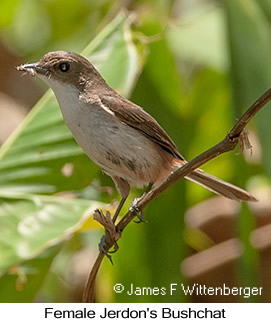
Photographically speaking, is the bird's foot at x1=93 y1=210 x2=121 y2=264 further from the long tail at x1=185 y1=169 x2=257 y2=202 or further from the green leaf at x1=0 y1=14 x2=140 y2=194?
the green leaf at x1=0 y1=14 x2=140 y2=194

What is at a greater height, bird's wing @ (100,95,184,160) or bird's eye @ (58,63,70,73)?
bird's eye @ (58,63,70,73)

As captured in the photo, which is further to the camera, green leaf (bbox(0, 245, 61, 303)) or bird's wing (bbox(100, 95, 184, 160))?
green leaf (bbox(0, 245, 61, 303))

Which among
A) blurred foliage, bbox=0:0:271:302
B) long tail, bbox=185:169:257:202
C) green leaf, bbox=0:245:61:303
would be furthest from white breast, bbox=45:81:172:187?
green leaf, bbox=0:245:61:303

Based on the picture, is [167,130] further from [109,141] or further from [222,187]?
[109,141]

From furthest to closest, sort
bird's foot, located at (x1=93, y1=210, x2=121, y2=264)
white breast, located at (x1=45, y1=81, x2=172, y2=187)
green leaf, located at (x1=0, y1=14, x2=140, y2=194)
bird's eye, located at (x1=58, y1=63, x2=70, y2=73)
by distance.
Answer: green leaf, located at (x1=0, y1=14, x2=140, y2=194) → bird's eye, located at (x1=58, y1=63, x2=70, y2=73) → white breast, located at (x1=45, y1=81, x2=172, y2=187) → bird's foot, located at (x1=93, y1=210, x2=121, y2=264)

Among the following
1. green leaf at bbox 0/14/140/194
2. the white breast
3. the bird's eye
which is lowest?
the white breast

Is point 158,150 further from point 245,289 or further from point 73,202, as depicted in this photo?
point 245,289

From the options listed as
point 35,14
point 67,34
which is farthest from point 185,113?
point 35,14

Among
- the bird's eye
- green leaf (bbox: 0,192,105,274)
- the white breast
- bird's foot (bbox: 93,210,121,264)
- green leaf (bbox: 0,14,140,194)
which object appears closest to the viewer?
bird's foot (bbox: 93,210,121,264)
